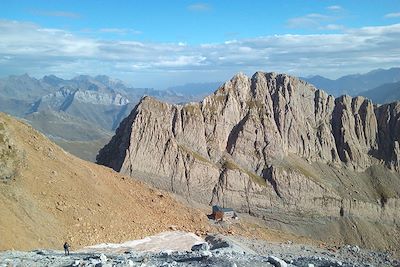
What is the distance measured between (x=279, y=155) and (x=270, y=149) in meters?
3.70

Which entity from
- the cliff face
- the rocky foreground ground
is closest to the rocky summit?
the cliff face

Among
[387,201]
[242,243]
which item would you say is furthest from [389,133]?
[242,243]

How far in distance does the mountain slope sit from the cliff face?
59.9m

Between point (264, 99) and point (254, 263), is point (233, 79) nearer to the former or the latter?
point (264, 99)

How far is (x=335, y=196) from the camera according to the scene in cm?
13888

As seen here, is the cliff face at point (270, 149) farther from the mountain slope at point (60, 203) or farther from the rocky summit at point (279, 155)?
the mountain slope at point (60, 203)

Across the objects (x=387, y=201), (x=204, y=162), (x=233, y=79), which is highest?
(x=233, y=79)

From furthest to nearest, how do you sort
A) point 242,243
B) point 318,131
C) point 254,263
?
point 318,131 → point 242,243 → point 254,263

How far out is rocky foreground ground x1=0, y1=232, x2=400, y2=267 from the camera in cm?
2827

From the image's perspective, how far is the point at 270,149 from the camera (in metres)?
143

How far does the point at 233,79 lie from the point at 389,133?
57.9 m

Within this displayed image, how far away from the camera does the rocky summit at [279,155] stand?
122188mm

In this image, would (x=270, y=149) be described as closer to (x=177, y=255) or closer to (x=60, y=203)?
(x=60, y=203)

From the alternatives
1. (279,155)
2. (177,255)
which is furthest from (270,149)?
(177,255)
